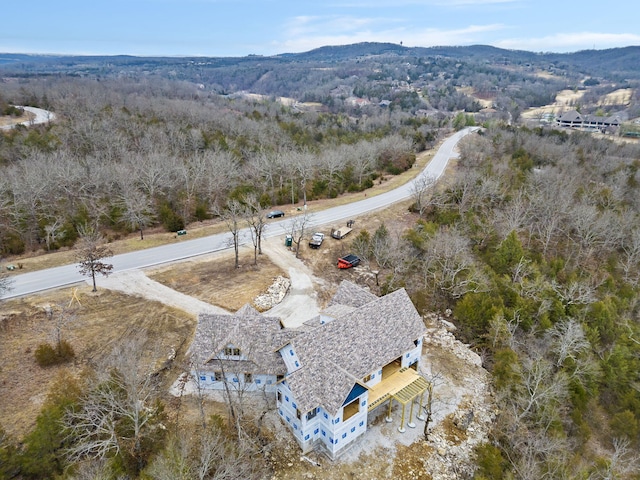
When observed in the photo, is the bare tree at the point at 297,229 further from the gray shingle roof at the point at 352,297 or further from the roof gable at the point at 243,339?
the roof gable at the point at 243,339

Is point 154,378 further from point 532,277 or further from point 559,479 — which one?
point 532,277

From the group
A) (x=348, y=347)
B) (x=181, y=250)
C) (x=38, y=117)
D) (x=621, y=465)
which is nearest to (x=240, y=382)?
(x=348, y=347)

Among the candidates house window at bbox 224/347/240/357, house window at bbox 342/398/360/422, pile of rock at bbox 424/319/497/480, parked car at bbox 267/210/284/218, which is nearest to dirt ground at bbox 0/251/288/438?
house window at bbox 224/347/240/357

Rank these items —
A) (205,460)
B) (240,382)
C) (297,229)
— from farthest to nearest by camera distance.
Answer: (297,229) → (240,382) → (205,460)

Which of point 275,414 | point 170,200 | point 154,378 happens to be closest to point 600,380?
point 275,414

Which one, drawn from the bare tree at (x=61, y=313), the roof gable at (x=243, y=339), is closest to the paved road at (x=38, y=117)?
the bare tree at (x=61, y=313)

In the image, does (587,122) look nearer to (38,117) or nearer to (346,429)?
(346,429)
